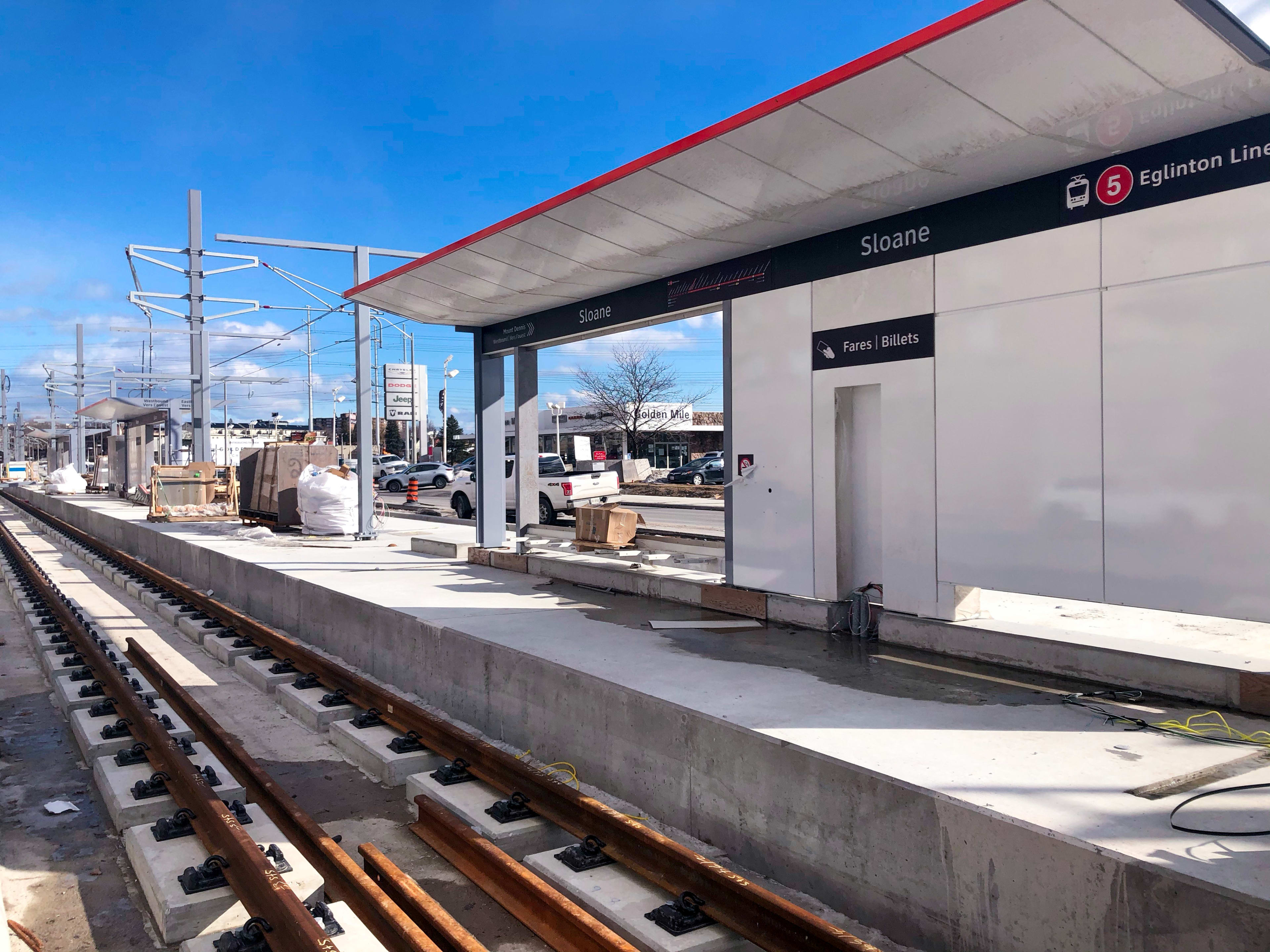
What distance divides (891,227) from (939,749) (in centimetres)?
444

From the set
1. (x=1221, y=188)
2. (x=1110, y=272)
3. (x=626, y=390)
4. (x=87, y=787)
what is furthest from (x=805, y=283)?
(x=626, y=390)

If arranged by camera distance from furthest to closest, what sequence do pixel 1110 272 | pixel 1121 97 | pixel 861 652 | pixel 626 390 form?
1. pixel 626 390
2. pixel 861 652
3. pixel 1110 272
4. pixel 1121 97

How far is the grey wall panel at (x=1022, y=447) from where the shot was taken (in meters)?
5.96

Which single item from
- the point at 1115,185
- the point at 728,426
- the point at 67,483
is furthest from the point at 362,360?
the point at 67,483

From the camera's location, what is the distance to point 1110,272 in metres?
5.81

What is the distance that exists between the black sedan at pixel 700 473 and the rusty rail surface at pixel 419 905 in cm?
3546

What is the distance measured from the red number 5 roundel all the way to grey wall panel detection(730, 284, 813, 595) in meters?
2.69

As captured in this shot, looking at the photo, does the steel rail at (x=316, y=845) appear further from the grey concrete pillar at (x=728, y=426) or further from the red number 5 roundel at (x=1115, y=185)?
the red number 5 roundel at (x=1115, y=185)

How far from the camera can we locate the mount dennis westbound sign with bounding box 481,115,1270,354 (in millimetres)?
5336

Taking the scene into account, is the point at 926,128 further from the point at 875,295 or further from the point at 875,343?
the point at 875,343

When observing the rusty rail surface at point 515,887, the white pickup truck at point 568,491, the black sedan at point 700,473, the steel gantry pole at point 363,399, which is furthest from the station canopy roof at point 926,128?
the black sedan at point 700,473

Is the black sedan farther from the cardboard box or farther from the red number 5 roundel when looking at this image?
the red number 5 roundel

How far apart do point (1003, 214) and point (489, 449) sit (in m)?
8.76

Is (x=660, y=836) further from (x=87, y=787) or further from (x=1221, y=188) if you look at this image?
(x=1221, y=188)
